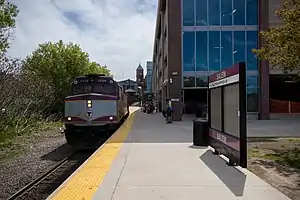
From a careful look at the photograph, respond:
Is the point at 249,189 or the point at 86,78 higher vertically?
the point at 86,78

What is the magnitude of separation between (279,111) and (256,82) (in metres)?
6.03

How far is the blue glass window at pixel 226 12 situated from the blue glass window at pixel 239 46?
131cm

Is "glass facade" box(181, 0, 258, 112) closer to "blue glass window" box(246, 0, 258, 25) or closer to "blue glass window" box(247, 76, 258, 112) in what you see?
"blue glass window" box(246, 0, 258, 25)

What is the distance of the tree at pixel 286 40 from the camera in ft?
41.0

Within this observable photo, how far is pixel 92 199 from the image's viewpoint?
6684 mm

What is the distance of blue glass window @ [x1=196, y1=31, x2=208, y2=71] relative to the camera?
3303cm

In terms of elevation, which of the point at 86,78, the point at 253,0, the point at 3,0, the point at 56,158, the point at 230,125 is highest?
the point at 253,0

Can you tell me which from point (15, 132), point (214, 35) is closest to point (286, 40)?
point (15, 132)

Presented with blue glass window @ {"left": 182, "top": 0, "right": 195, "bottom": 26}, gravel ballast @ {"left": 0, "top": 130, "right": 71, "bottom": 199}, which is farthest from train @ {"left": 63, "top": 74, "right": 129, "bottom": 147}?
blue glass window @ {"left": 182, "top": 0, "right": 195, "bottom": 26}

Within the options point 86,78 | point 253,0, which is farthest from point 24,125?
point 253,0

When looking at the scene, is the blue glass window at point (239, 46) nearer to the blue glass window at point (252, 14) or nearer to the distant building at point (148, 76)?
the blue glass window at point (252, 14)

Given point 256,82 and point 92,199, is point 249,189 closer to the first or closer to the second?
point 92,199

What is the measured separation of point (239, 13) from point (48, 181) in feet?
84.7

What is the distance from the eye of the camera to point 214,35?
1308 inches
